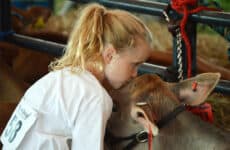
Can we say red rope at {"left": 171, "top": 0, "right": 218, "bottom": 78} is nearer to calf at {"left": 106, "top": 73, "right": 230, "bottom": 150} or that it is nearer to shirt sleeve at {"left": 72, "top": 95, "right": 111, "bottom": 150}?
calf at {"left": 106, "top": 73, "right": 230, "bottom": 150}

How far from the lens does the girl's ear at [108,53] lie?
2168 millimetres

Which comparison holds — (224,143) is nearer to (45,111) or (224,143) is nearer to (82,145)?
(82,145)

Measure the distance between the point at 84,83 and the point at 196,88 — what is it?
1.17 ft

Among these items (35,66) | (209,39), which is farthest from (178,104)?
(209,39)

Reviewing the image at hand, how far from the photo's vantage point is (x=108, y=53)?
217 centimetres

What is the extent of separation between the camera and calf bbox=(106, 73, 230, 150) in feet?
7.00

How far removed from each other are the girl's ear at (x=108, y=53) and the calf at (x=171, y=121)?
0.11m

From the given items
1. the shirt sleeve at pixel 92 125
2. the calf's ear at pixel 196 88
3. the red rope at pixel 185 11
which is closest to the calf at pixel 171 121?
the calf's ear at pixel 196 88

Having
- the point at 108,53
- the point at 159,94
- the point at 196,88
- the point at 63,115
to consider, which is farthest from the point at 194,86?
the point at 63,115

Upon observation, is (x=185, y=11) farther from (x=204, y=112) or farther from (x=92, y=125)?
(x=92, y=125)

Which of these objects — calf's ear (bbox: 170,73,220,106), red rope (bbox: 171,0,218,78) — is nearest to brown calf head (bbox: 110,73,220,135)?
calf's ear (bbox: 170,73,220,106)

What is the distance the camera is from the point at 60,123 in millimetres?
2176

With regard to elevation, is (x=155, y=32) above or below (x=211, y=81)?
below

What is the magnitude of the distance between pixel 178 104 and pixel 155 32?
3.54m
